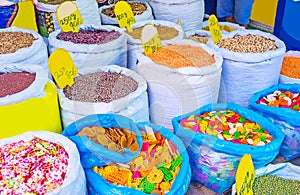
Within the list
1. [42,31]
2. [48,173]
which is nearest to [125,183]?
[48,173]

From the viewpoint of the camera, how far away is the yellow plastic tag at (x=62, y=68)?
1.59 m

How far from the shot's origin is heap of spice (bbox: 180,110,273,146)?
1.64 meters

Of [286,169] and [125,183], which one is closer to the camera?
[125,183]

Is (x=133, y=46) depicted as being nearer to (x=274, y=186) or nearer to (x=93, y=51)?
(x=93, y=51)

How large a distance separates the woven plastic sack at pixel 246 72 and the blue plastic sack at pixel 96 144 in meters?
0.68

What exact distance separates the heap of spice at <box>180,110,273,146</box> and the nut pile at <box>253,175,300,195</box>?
14cm

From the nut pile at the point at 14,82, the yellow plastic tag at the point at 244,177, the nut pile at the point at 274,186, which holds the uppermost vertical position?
the nut pile at the point at 14,82

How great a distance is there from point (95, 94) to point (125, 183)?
16.6 inches

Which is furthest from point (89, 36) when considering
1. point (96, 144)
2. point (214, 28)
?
point (96, 144)

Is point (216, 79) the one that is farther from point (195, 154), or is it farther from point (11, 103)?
point (11, 103)

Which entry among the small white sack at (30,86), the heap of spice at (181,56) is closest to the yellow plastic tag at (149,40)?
the heap of spice at (181,56)

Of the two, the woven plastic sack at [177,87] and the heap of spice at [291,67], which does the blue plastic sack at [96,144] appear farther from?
the heap of spice at [291,67]

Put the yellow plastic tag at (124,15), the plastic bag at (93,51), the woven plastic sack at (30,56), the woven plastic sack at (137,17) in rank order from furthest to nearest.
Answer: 1. the woven plastic sack at (137,17)
2. the yellow plastic tag at (124,15)
3. the plastic bag at (93,51)
4. the woven plastic sack at (30,56)

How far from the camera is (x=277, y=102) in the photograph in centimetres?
188
